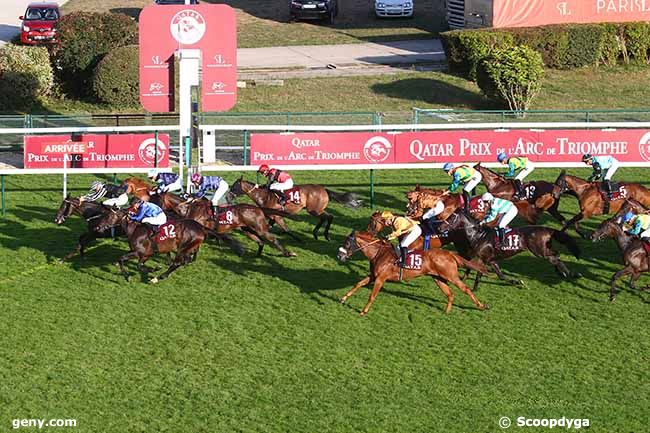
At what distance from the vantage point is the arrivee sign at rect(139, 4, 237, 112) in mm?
19312

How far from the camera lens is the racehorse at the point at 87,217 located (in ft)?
52.6

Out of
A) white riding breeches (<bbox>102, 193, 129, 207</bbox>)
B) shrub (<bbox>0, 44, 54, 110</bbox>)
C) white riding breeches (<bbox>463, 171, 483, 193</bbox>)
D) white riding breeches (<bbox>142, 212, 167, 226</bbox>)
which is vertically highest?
shrub (<bbox>0, 44, 54, 110</bbox>)

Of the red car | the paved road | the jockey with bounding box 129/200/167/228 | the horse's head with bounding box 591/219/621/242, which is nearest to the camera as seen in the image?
the horse's head with bounding box 591/219/621/242

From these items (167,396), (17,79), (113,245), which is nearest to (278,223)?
(113,245)

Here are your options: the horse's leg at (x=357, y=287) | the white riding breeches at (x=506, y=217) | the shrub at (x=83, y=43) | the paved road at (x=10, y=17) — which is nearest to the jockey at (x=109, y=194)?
the horse's leg at (x=357, y=287)

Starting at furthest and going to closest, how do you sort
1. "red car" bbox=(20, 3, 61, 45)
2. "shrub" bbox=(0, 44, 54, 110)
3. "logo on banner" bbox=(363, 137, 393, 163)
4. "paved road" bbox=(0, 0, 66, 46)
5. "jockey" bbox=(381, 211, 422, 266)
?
"paved road" bbox=(0, 0, 66, 46), "red car" bbox=(20, 3, 61, 45), "shrub" bbox=(0, 44, 54, 110), "logo on banner" bbox=(363, 137, 393, 163), "jockey" bbox=(381, 211, 422, 266)

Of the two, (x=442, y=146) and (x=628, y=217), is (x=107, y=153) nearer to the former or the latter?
(x=442, y=146)

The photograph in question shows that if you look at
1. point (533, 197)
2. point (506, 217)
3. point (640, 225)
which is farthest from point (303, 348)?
point (533, 197)

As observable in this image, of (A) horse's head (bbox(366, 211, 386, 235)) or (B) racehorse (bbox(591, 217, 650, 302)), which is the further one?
(B) racehorse (bbox(591, 217, 650, 302))

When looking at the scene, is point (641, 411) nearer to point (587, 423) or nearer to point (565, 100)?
point (587, 423)

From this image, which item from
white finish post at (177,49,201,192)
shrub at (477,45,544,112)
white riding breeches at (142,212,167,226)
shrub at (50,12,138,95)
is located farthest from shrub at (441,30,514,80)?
white riding breeches at (142,212,167,226)

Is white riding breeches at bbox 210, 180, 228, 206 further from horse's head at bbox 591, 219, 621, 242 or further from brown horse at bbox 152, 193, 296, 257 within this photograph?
horse's head at bbox 591, 219, 621, 242

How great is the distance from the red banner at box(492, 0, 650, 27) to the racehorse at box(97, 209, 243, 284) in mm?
19378

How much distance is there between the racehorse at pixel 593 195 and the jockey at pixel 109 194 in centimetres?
686
